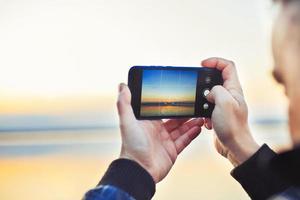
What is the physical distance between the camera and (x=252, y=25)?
114 centimetres

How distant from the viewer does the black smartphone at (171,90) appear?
2.58 feet

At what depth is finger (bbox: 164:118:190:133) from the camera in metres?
0.87

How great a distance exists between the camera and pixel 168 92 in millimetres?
816

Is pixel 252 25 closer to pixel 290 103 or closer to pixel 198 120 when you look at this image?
pixel 198 120

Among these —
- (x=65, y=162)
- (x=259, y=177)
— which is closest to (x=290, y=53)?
(x=259, y=177)

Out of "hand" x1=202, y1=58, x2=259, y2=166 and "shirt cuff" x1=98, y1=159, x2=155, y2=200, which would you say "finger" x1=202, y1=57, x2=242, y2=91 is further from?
"shirt cuff" x1=98, y1=159, x2=155, y2=200

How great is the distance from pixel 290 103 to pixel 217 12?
652mm

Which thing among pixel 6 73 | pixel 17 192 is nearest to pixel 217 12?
pixel 6 73

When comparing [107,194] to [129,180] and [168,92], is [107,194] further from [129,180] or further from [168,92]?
[168,92]

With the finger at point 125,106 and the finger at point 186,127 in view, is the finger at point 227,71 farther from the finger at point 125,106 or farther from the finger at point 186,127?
the finger at point 125,106

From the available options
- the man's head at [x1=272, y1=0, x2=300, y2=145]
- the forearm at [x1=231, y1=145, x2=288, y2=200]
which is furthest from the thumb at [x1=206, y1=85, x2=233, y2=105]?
the man's head at [x1=272, y1=0, x2=300, y2=145]

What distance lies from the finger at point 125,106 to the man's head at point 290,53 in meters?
0.30

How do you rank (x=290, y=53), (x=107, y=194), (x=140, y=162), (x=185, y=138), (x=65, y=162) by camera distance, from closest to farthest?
(x=290, y=53) → (x=107, y=194) → (x=140, y=162) → (x=185, y=138) → (x=65, y=162)

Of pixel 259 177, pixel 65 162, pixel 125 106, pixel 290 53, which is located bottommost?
pixel 65 162
